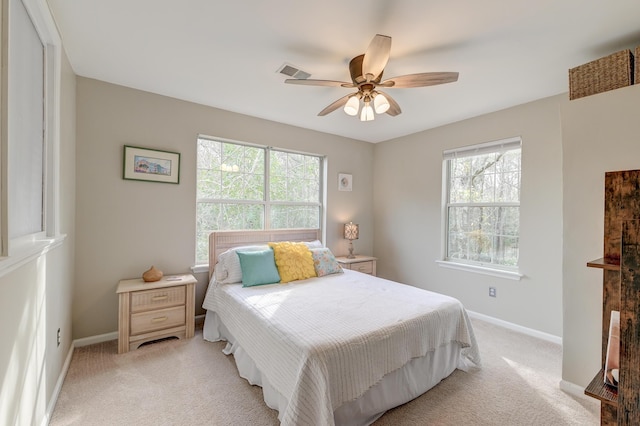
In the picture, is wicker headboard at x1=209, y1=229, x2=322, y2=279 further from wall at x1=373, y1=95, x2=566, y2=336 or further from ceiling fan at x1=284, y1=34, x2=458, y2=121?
ceiling fan at x1=284, y1=34, x2=458, y2=121

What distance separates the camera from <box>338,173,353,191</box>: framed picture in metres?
4.38

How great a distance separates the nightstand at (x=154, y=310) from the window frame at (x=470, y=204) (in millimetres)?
3136

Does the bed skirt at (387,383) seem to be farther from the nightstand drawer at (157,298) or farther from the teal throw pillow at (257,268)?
the nightstand drawer at (157,298)

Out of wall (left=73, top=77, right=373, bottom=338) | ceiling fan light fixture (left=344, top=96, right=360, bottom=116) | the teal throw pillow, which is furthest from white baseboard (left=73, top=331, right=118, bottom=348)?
ceiling fan light fixture (left=344, top=96, right=360, bottom=116)

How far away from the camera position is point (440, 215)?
3.83 metres

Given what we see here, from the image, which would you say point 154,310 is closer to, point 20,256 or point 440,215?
point 20,256

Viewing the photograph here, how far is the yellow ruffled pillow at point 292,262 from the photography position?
293cm

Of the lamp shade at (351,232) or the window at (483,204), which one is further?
the lamp shade at (351,232)

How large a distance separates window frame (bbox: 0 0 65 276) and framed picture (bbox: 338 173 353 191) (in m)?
3.24

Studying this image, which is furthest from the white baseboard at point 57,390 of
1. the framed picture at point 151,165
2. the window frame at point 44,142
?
the framed picture at point 151,165

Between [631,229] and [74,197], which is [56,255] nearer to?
[74,197]

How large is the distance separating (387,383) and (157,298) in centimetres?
215

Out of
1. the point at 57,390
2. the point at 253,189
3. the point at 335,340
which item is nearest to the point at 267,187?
the point at 253,189

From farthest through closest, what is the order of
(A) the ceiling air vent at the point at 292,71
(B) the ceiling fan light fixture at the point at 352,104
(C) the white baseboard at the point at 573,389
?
(A) the ceiling air vent at the point at 292,71
(B) the ceiling fan light fixture at the point at 352,104
(C) the white baseboard at the point at 573,389
